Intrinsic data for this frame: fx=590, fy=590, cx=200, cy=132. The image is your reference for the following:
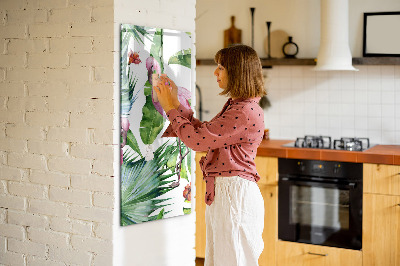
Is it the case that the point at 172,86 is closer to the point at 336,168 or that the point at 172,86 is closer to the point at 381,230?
the point at 336,168

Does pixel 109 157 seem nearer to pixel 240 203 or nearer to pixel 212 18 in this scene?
pixel 240 203

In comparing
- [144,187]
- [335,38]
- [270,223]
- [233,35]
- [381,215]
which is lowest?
[270,223]

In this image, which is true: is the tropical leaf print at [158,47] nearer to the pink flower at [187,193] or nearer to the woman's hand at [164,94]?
the woman's hand at [164,94]

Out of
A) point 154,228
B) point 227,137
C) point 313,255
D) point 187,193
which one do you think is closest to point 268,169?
point 313,255

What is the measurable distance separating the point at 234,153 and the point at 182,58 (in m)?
0.65

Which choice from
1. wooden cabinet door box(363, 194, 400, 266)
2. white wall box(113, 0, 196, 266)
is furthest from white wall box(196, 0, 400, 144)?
white wall box(113, 0, 196, 266)

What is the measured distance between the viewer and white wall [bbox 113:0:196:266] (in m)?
2.82

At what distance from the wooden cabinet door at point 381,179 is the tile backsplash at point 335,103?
0.67 metres

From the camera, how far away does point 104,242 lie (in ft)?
9.41

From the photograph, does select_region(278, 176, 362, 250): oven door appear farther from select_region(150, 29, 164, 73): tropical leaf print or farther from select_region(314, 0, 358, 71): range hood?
select_region(150, 29, 164, 73): tropical leaf print

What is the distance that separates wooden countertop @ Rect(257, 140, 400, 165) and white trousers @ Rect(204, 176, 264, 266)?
4.62 feet

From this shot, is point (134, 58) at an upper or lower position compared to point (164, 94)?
upper

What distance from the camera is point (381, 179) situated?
12.6ft

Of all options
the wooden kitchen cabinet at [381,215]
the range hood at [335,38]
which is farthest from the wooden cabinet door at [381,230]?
the range hood at [335,38]
